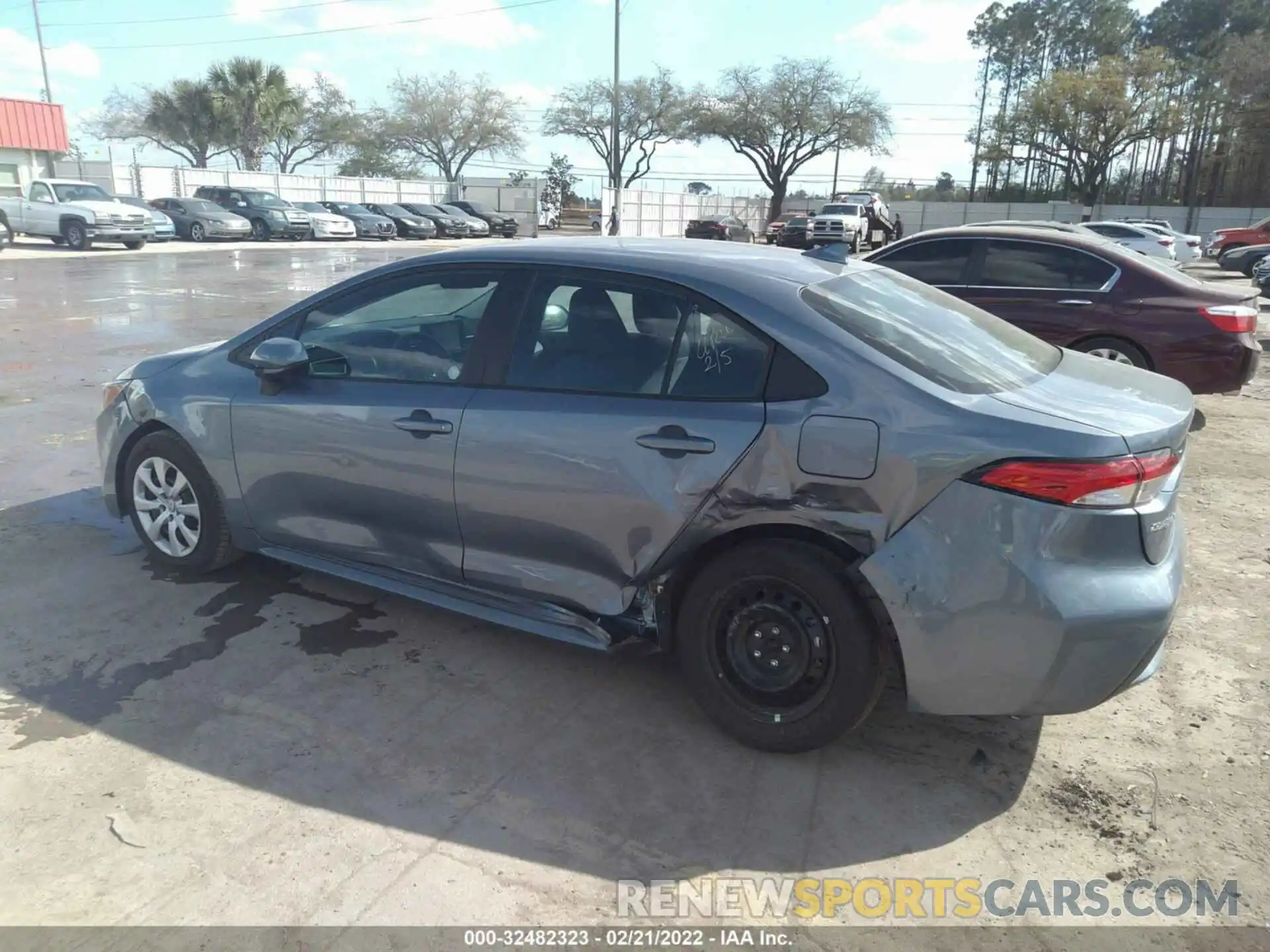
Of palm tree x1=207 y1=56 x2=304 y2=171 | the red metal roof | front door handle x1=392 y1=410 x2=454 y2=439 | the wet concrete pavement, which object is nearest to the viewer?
the wet concrete pavement

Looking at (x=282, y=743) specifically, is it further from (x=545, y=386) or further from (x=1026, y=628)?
(x=1026, y=628)

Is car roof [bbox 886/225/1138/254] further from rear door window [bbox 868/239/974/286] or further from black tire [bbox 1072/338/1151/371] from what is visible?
black tire [bbox 1072/338/1151/371]

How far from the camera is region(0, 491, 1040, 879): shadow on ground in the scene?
2.85 meters

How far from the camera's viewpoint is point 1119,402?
10.2 feet

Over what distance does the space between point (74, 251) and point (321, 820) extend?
28.6 m

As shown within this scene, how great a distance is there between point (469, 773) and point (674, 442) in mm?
1273

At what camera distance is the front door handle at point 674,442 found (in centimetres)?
312

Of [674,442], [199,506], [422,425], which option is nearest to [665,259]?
[674,442]

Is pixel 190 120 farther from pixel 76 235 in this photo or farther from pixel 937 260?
pixel 937 260

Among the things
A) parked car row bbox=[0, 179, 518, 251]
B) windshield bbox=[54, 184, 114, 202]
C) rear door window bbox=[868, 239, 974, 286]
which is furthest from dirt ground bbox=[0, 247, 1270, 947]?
windshield bbox=[54, 184, 114, 202]

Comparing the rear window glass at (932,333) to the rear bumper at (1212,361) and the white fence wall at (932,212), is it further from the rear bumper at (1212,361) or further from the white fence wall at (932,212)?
the white fence wall at (932,212)

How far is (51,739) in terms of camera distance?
3217 mm

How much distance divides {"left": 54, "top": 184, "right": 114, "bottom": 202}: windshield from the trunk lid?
29.4 meters

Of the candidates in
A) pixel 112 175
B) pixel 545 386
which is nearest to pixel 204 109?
pixel 112 175
